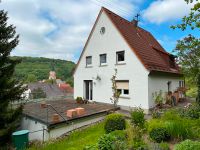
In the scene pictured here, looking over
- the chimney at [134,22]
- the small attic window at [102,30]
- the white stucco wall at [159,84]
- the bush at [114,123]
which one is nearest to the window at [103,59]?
the small attic window at [102,30]

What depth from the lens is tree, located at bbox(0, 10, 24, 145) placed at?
12.7m

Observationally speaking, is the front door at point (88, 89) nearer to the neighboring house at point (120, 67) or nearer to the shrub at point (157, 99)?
the neighboring house at point (120, 67)

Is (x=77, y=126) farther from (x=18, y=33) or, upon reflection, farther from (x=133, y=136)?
(x=18, y=33)

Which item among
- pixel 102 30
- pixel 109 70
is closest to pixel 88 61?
pixel 109 70

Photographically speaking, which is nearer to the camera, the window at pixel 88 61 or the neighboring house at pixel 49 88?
the window at pixel 88 61

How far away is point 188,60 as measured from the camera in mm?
18141

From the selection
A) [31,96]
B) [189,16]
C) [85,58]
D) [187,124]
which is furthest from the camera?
[31,96]

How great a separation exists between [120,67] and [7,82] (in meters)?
9.08

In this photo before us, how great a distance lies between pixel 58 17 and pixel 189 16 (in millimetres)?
10278

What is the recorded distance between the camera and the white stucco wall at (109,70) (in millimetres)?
15363

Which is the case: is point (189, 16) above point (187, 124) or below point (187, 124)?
above

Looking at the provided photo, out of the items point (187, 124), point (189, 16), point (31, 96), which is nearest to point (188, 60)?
point (187, 124)

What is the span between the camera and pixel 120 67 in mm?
16922

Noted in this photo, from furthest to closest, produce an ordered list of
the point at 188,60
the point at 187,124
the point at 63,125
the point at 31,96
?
the point at 31,96
the point at 188,60
the point at 63,125
the point at 187,124
